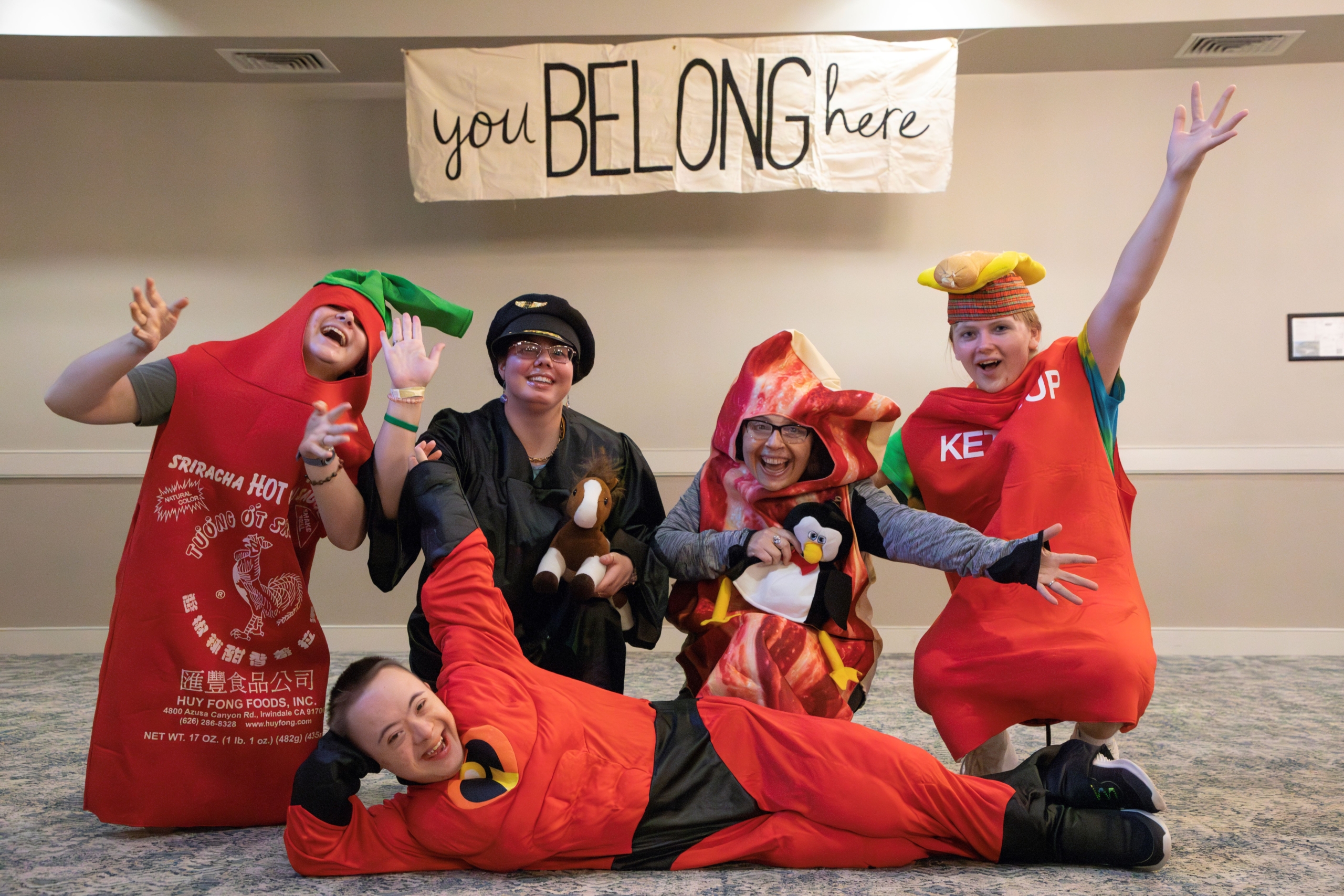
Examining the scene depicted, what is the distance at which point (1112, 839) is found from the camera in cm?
161

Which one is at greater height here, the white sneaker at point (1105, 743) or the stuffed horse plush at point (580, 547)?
the stuffed horse plush at point (580, 547)

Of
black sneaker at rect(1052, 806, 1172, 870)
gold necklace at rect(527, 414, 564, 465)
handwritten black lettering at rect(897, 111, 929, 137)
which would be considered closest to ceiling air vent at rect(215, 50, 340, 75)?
handwritten black lettering at rect(897, 111, 929, 137)

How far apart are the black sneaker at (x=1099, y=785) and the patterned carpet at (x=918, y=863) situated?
0.11 meters

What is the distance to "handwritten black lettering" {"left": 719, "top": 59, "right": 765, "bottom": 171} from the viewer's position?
11.5 ft

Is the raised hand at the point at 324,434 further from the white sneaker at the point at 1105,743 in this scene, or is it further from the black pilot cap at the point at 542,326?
the white sneaker at the point at 1105,743

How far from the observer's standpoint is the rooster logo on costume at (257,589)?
1932mm

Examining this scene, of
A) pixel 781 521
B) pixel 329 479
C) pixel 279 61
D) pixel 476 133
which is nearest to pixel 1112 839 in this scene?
pixel 781 521

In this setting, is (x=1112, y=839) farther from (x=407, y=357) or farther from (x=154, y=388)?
(x=154, y=388)

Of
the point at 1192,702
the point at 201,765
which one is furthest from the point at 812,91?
the point at 201,765

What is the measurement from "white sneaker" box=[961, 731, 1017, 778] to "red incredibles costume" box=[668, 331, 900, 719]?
29 centimetres

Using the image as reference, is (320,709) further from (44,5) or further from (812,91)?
(44,5)

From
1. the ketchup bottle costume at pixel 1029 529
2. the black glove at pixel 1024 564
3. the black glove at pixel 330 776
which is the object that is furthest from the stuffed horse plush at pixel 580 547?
the black glove at pixel 1024 564

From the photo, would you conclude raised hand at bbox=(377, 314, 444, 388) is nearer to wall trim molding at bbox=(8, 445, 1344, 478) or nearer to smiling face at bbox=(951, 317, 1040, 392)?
smiling face at bbox=(951, 317, 1040, 392)

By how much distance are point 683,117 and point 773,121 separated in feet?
1.11
